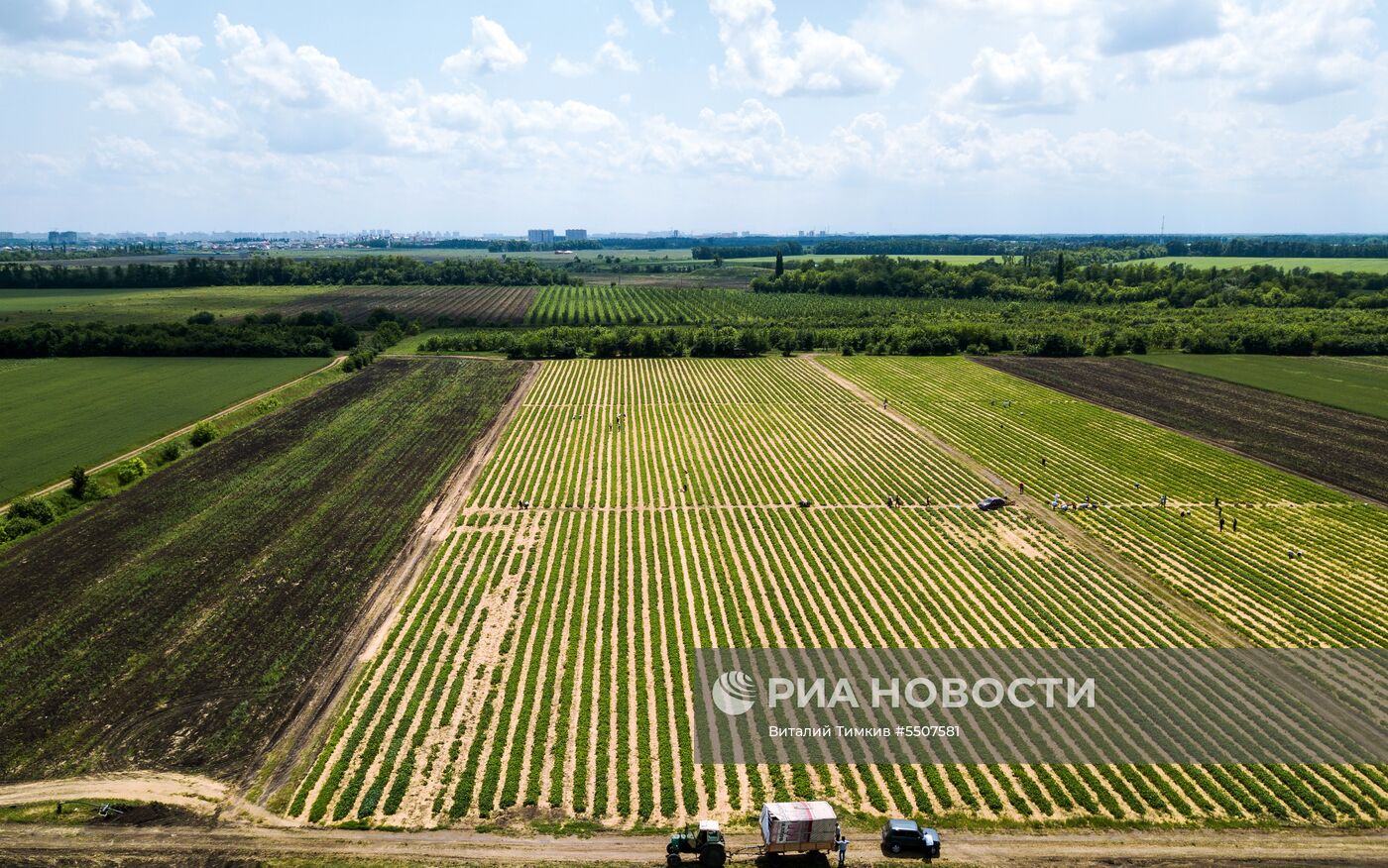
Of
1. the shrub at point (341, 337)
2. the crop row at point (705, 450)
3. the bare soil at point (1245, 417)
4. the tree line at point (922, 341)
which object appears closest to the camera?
the crop row at point (705, 450)

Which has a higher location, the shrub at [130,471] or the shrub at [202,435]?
the shrub at [202,435]

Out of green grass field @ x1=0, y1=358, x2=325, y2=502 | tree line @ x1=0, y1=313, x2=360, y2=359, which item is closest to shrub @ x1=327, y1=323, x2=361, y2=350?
tree line @ x1=0, y1=313, x2=360, y2=359

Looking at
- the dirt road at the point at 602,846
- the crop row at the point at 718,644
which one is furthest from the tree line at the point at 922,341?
the dirt road at the point at 602,846

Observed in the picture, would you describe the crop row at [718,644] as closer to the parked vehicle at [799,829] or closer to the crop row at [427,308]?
the parked vehicle at [799,829]

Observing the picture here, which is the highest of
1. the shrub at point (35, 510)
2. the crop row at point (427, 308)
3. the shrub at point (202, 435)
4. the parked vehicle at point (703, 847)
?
the crop row at point (427, 308)

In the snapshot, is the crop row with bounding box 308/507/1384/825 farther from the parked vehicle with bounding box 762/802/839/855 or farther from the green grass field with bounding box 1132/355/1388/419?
the green grass field with bounding box 1132/355/1388/419

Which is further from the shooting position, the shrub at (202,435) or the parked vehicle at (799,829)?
the shrub at (202,435)
